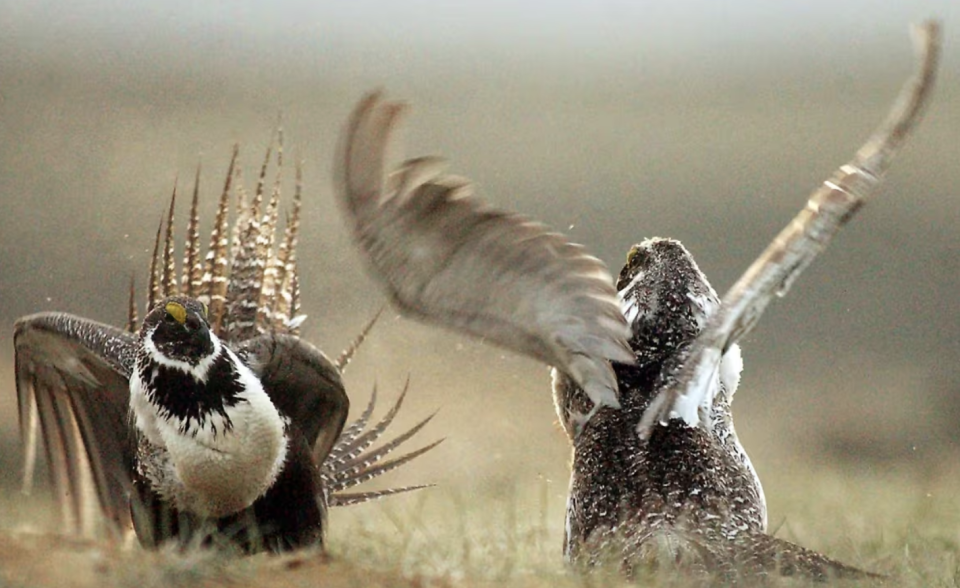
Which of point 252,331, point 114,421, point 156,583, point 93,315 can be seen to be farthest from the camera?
point 93,315

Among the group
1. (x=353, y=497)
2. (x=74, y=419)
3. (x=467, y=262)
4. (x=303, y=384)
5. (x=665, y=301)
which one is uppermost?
(x=467, y=262)

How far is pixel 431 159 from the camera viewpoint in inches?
150

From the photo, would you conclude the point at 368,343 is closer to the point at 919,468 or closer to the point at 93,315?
the point at 93,315

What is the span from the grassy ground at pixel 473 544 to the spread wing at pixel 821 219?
0.72 meters

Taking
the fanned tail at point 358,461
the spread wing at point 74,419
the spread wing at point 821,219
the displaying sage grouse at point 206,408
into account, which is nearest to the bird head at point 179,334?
the displaying sage grouse at point 206,408

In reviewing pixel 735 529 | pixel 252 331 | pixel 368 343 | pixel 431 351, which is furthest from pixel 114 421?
pixel 431 351

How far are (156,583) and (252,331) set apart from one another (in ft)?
7.95

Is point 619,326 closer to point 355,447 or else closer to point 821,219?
point 821,219

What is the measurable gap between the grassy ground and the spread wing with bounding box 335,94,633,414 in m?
0.69

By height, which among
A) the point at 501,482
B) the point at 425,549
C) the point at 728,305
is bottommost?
the point at 501,482

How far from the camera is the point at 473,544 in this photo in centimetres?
489

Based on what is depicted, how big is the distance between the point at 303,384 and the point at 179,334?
1.85ft

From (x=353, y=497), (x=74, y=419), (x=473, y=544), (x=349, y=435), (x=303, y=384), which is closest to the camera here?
(x=473, y=544)

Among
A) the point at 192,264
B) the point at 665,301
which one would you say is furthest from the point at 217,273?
the point at 665,301
